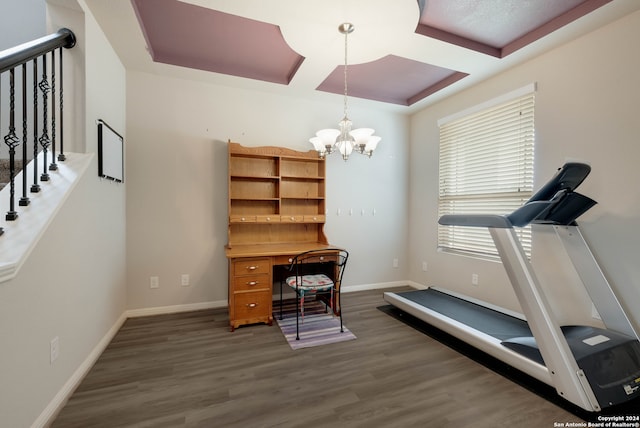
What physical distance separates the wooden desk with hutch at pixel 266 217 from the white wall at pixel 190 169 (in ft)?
0.70

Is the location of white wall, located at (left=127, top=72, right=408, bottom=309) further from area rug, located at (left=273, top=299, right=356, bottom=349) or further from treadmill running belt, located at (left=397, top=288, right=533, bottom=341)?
treadmill running belt, located at (left=397, top=288, right=533, bottom=341)

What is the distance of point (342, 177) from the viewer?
3.95 metres

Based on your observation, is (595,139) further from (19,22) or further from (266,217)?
(19,22)

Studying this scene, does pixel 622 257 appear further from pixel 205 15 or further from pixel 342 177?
pixel 205 15

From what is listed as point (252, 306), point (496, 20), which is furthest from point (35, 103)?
point (496, 20)

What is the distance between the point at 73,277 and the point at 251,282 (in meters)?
1.38

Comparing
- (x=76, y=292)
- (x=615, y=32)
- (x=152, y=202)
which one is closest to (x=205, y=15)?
(x=152, y=202)

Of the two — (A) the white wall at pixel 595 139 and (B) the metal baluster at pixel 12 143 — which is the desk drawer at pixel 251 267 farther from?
(A) the white wall at pixel 595 139

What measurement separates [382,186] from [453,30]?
2137 mm

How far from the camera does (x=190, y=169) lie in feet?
10.5

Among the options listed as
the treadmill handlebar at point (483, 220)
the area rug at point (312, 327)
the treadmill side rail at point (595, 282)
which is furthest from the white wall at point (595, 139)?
the area rug at point (312, 327)

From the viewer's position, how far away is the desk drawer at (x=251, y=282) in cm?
276

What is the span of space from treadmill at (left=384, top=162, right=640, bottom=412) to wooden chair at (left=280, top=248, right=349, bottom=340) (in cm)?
122

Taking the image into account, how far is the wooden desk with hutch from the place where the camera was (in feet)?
9.20
